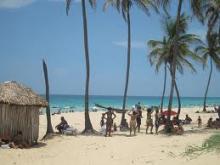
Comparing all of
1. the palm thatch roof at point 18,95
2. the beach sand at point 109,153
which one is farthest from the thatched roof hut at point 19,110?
the beach sand at point 109,153

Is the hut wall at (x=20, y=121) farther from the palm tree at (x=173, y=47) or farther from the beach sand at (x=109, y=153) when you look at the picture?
the palm tree at (x=173, y=47)

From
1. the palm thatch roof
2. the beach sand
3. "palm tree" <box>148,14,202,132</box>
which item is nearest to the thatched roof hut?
the palm thatch roof

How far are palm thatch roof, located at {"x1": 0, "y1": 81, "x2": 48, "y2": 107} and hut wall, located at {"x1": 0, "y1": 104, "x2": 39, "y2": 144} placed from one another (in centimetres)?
30

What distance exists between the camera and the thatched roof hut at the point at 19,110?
58.2 feet

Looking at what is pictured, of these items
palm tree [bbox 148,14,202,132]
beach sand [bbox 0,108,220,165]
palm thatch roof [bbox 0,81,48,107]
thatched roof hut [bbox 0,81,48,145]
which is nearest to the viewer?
beach sand [bbox 0,108,220,165]

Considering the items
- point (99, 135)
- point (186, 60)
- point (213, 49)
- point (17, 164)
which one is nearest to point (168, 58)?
point (186, 60)

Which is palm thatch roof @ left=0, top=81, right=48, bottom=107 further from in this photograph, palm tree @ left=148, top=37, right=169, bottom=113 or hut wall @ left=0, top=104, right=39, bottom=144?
palm tree @ left=148, top=37, right=169, bottom=113

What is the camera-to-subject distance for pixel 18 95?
18.0 meters

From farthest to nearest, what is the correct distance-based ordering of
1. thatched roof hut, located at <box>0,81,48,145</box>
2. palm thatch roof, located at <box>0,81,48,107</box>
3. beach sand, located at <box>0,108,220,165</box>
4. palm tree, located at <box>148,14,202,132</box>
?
palm tree, located at <box>148,14,202,132</box>
thatched roof hut, located at <box>0,81,48,145</box>
palm thatch roof, located at <box>0,81,48,107</box>
beach sand, located at <box>0,108,220,165</box>

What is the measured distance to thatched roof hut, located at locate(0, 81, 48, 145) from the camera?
17.7m

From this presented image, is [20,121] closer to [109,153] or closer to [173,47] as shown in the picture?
[109,153]

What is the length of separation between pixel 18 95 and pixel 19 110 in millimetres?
609

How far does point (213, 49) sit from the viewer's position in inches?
1821

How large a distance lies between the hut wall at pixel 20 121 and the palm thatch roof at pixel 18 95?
1.00 feet
